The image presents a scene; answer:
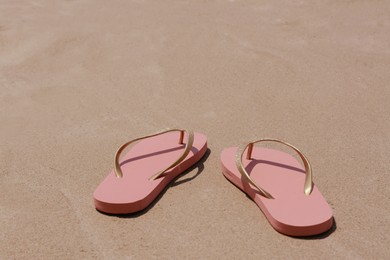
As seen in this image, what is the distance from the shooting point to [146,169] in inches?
48.8

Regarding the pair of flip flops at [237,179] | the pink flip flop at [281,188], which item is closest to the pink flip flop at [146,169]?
the pair of flip flops at [237,179]

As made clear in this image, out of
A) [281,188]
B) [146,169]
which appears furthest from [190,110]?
[281,188]

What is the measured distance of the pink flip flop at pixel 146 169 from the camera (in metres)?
1.10

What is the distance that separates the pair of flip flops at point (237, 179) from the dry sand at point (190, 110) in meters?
0.03

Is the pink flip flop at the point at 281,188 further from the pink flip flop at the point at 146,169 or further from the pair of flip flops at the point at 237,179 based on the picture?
the pink flip flop at the point at 146,169

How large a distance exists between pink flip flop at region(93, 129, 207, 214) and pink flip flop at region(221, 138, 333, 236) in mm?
111

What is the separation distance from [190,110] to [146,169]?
1.34 feet

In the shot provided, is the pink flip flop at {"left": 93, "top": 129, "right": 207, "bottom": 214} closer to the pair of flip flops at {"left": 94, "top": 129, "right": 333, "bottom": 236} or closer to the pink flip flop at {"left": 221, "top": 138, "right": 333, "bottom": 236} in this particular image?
the pair of flip flops at {"left": 94, "top": 129, "right": 333, "bottom": 236}

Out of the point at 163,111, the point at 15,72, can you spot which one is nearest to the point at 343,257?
the point at 163,111

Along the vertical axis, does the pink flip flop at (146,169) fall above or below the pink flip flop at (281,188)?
below

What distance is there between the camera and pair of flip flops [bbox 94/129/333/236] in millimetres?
1037

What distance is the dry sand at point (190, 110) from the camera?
1.03m

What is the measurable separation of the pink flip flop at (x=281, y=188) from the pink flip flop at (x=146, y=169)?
0.36 ft

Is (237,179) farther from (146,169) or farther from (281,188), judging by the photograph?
(146,169)
